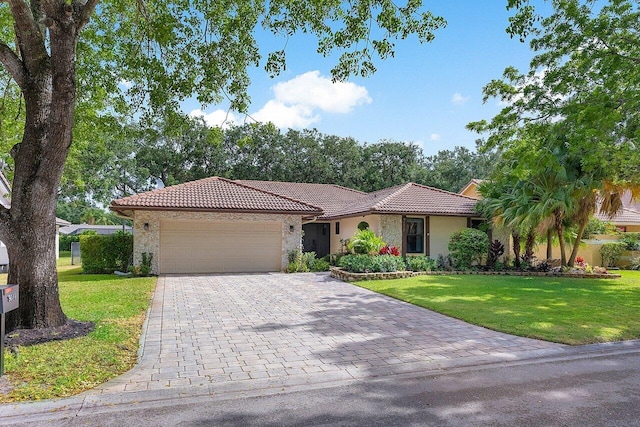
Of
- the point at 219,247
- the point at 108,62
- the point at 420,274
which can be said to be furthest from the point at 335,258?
the point at 108,62

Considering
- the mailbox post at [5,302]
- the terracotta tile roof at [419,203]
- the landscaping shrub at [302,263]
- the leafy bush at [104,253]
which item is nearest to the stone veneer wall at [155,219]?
the landscaping shrub at [302,263]

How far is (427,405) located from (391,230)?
14.8 metres

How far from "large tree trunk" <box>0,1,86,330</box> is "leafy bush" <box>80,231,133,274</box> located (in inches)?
428

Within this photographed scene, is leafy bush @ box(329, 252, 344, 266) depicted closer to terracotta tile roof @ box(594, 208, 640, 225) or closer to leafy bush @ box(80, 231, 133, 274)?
leafy bush @ box(80, 231, 133, 274)

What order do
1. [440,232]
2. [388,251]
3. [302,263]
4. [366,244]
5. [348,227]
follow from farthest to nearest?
[348,227] → [440,232] → [302,263] → [388,251] → [366,244]

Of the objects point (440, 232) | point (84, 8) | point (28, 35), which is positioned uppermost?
point (84, 8)

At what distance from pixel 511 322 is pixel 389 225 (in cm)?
1100

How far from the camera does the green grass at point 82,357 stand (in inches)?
184

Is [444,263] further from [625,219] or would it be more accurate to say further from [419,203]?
[625,219]

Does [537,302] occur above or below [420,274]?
below

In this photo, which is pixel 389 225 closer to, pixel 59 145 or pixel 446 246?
pixel 446 246

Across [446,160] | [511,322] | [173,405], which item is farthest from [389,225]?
[446,160]

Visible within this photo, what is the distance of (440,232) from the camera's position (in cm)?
1989

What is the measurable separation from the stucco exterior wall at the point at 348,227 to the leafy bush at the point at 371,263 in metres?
2.78
